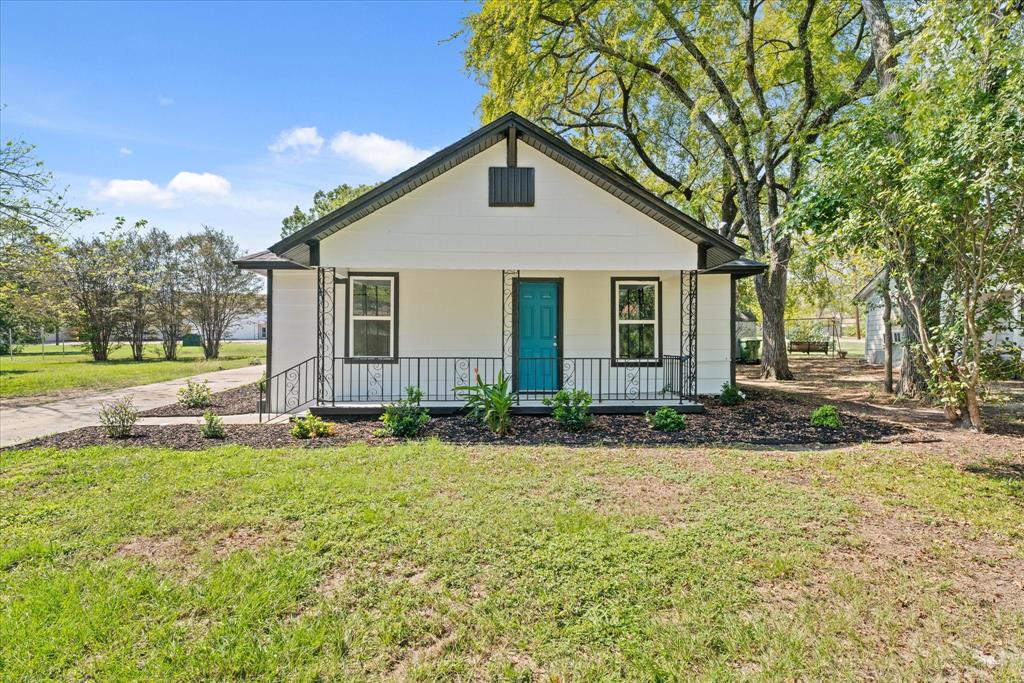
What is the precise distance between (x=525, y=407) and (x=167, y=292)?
83.6 ft

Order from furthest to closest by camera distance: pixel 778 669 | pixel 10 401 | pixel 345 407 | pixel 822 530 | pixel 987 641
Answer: pixel 10 401, pixel 345 407, pixel 822 530, pixel 987 641, pixel 778 669

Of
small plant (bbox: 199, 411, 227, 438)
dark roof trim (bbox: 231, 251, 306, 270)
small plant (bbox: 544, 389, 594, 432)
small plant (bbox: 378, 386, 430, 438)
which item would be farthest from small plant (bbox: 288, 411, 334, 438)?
small plant (bbox: 544, 389, 594, 432)

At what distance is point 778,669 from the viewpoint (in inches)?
97.1

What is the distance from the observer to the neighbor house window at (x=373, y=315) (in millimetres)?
9648

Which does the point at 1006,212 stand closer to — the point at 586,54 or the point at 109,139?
the point at 586,54

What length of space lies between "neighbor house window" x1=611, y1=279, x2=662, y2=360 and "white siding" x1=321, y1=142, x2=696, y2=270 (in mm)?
1546

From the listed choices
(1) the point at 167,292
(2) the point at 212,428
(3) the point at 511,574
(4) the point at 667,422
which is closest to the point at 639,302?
(4) the point at 667,422

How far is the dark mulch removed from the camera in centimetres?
923

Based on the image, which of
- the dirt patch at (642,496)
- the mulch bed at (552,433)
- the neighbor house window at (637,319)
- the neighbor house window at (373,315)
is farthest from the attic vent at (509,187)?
the dirt patch at (642,496)

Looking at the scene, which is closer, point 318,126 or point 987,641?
point 987,641

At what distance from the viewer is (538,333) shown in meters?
9.98

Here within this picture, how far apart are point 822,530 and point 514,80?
1273 centimetres

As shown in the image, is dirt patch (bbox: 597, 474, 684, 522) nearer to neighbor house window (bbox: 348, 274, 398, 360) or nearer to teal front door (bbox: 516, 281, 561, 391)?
teal front door (bbox: 516, 281, 561, 391)

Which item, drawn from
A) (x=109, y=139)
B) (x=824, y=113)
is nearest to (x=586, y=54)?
(x=824, y=113)
